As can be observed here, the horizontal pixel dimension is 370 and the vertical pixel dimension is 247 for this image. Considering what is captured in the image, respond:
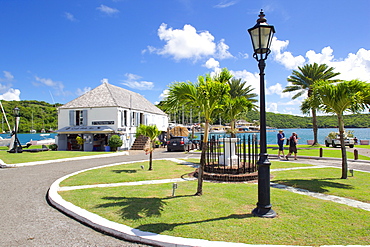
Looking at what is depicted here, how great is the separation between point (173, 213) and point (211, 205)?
1110 millimetres

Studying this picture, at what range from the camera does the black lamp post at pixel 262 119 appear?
5.43 meters

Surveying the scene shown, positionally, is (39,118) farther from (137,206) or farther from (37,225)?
(137,206)

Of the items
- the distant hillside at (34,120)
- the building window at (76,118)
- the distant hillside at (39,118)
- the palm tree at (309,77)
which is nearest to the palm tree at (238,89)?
the palm tree at (309,77)

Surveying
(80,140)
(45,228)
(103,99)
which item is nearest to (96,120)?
(103,99)

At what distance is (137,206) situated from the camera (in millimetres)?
6109

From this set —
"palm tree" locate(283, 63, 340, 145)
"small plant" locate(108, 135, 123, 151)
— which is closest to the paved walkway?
"small plant" locate(108, 135, 123, 151)

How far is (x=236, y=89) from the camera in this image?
109ft

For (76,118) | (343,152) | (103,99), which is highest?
(103,99)

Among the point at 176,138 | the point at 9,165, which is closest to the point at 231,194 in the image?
the point at 9,165

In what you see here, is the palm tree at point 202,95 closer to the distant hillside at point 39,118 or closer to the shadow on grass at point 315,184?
the shadow on grass at point 315,184

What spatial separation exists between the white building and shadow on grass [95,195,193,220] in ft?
68.5

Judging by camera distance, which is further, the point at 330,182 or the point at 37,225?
the point at 330,182

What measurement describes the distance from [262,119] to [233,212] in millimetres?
2213

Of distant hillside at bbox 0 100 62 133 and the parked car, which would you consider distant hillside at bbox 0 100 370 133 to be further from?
the parked car
